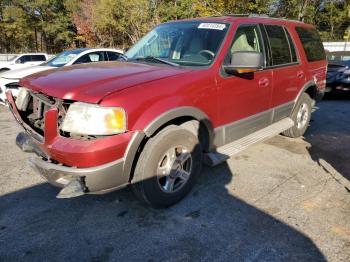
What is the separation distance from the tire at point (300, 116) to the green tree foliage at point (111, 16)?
42.6 feet

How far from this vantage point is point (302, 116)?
5.97 m

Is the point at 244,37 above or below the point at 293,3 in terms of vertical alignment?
below

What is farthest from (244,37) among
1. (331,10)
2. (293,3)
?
(331,10)

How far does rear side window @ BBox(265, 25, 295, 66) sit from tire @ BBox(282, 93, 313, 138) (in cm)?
93

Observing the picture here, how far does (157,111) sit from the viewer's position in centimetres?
315

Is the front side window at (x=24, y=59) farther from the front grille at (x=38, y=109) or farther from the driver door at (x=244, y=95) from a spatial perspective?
the driver door at (x=244, y=95)

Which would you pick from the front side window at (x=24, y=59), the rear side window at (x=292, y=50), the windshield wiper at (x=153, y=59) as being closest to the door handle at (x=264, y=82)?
the rear side window at (x=292, y=50)

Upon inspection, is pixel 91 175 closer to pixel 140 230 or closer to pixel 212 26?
pixel 140 230

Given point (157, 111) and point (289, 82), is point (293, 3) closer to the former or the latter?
point (289, 82)

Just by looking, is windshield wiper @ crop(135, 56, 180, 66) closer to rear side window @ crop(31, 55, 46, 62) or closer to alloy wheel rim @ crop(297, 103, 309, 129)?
alloy wheel rim @ crop(297, 103, 309, 129)

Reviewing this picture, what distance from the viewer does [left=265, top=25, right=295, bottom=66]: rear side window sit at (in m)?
4.75

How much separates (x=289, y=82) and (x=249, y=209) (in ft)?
7.91

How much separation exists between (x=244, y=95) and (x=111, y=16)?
26.4 m

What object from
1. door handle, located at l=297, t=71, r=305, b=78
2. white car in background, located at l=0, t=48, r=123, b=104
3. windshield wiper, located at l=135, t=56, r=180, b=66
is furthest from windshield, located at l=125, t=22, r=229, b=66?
white car in background, located at l=0, t=48, r=123, b=104
